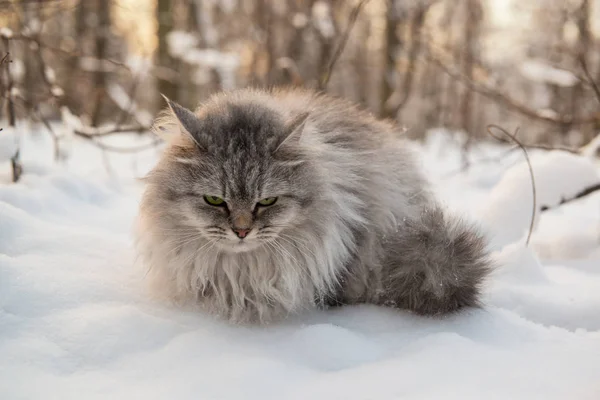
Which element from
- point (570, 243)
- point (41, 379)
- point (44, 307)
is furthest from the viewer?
point (570, 243)

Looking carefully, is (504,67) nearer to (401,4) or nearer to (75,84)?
(401,4)

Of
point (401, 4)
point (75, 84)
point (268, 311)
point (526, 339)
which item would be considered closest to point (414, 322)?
point (526, 339)

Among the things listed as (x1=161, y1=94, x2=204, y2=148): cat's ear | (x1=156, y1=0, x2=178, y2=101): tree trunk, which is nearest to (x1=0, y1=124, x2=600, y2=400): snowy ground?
(x1=161, y1=94, x2=204, y2=148): cat's ear

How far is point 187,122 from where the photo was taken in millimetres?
2021

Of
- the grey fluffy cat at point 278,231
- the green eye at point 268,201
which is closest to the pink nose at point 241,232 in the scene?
the grey fluffy cat at point 278,231

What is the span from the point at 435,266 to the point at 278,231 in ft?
2.23

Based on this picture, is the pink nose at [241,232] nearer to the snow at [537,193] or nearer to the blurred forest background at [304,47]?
the snow at [537,193]

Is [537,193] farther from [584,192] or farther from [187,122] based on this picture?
[187,122]

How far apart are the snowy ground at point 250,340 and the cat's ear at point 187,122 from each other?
0.71 metres

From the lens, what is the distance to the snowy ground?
4.95 feet

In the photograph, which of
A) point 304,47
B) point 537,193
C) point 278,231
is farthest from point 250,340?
point 304,47

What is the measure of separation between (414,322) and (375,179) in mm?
685

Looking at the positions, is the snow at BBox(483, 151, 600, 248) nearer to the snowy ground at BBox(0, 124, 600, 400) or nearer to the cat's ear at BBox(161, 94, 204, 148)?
the snowy ground at BBox(0, 124, 600, 400)

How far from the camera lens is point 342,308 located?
7.43ft
